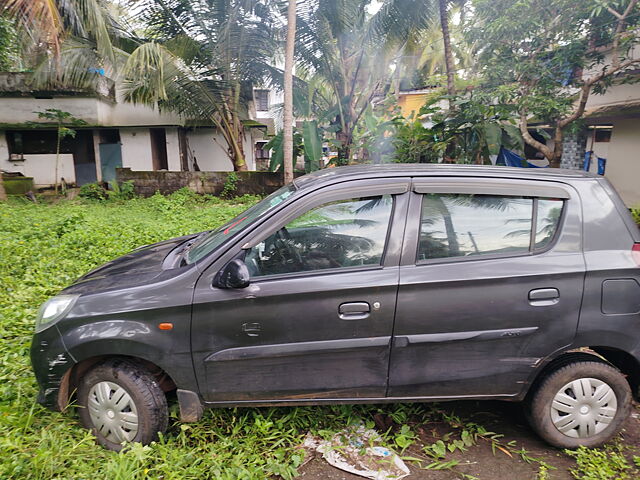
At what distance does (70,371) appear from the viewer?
8.52 ft

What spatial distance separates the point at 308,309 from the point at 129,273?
127cm

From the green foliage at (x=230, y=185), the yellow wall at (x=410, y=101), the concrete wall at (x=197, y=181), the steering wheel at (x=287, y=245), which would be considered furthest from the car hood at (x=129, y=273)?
the yellow wall at (x=410, y=101)

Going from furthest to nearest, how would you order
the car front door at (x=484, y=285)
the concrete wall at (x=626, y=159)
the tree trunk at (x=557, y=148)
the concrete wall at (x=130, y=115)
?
the concrete wall at (x=130, y=115) < the concrete wall at (x=626, y=159) < the tree trunk at (x=557, y=148) < the car front door at (x=484, y=285)

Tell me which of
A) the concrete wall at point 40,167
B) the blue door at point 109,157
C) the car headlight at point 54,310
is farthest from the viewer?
the blue door at point 109,157

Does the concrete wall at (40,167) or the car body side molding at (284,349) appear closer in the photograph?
the car body side molding at (284,349)

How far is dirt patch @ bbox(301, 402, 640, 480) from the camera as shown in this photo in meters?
2.51

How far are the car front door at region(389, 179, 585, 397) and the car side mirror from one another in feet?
2.90

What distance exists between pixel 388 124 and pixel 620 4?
20.4 ft

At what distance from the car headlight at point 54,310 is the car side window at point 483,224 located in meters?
2.16

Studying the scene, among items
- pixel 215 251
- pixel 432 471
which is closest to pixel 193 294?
pixel 215 251

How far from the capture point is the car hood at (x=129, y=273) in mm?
2645

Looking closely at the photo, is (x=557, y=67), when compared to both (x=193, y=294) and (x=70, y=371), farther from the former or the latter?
(x=70, y=371)

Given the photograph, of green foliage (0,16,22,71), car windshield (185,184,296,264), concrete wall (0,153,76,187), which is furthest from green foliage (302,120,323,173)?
concrete wall (0,153,76,187)

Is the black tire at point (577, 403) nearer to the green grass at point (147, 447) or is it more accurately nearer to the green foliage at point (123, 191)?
the green grass at point (147, 447)
